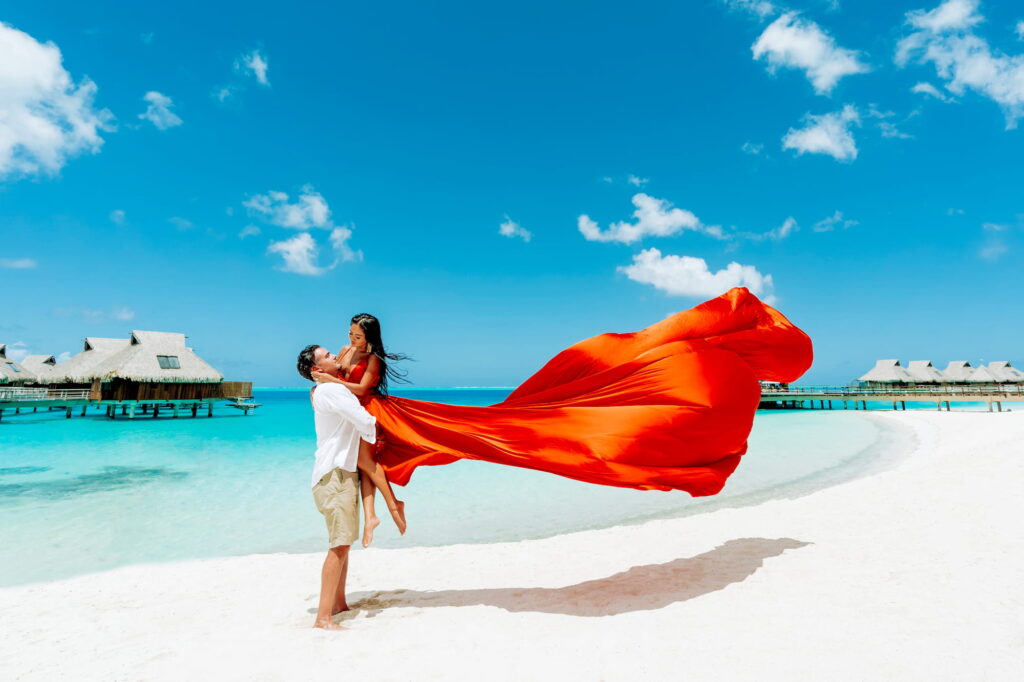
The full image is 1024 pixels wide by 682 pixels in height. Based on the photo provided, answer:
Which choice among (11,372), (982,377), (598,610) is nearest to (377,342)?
(598,610)

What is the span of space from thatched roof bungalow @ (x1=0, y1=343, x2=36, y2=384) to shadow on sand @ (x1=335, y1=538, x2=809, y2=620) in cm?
4402

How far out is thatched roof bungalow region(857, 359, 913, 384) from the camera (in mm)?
44500

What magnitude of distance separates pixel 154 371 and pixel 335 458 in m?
35.6

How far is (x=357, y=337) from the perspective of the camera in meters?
3.43

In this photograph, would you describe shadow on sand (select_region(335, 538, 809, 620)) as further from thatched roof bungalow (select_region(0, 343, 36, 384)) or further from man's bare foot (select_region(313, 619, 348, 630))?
thatched roof bungalow (select_region(0, 343, 36, 384))

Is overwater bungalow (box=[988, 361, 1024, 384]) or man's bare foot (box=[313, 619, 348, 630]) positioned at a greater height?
overwater bungalow (box=[988, 361, 1024, 384])

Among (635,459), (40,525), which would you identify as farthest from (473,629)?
(40,525)

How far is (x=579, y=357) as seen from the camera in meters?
4.10

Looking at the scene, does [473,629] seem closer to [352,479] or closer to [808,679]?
[352,479]

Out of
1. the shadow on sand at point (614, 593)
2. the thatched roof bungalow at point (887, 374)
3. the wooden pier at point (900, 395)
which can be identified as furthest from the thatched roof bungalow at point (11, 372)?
the thatched roof bungalow at point (887, 374)

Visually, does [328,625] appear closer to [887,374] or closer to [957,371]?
[887,374]

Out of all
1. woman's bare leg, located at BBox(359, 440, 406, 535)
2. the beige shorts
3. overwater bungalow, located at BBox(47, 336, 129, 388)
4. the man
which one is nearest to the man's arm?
the man

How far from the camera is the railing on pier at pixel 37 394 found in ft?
98.3

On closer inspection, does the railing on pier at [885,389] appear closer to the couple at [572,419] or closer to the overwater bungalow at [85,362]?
the couple at [572,419]
